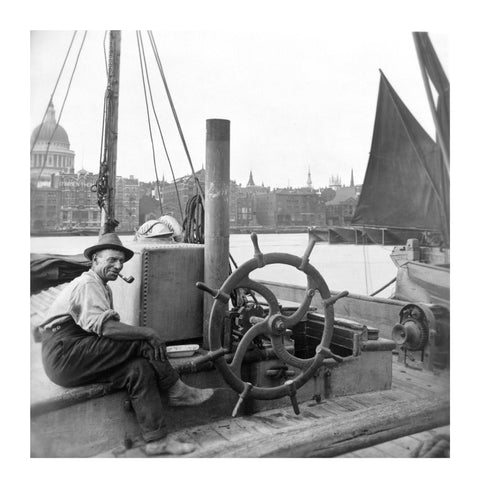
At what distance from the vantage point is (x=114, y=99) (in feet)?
19.7

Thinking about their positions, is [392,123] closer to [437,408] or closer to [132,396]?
[437,408]

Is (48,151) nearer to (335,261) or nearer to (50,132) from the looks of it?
(50,132)

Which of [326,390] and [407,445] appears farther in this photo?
[326,390]

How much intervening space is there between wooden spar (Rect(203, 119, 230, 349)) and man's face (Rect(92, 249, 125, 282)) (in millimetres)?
827

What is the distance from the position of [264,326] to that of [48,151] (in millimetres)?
2156

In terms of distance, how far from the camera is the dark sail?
22.2 feet

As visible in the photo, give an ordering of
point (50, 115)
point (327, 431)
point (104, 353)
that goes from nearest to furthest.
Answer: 1. point (104, 353)
2. point (327, 431)
3. point (50, 115)

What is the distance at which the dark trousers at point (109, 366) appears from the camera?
3152 millimetres

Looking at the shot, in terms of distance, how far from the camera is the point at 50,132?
3.91 meters

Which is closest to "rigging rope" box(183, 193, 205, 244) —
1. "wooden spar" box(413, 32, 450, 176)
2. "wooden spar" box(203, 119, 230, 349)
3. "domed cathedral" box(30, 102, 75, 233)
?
"wooden spar" box(203, 119, 230, 349)

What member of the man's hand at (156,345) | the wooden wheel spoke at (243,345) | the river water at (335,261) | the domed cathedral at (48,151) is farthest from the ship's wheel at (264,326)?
the river water at (335,261)

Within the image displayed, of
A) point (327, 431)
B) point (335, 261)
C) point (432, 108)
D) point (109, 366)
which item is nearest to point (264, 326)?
point (327, 431)
